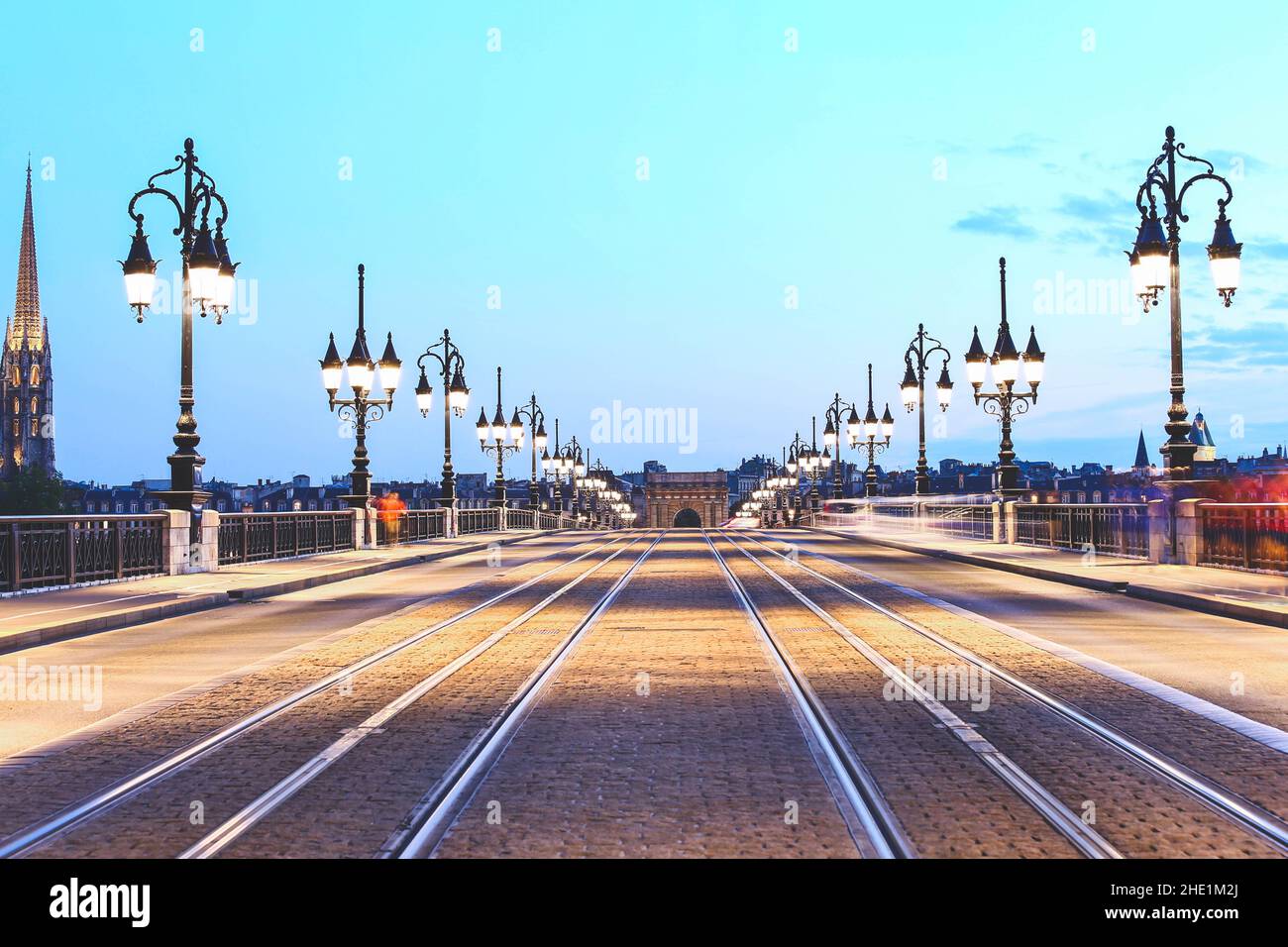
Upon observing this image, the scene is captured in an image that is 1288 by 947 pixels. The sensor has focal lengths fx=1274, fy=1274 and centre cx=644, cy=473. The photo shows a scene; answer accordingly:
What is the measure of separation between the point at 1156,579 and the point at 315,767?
15691mm

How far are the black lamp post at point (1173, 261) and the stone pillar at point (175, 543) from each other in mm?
16631

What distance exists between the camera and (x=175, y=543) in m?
22.2

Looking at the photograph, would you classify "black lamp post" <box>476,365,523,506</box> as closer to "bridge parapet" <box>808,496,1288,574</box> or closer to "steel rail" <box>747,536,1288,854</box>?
"bridge parapet" <box>808,496,1288,574</box>

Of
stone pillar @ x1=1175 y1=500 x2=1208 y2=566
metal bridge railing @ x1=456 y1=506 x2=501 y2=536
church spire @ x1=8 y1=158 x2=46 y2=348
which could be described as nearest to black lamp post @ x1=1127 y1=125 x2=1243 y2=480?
stone pillar @ x1=1175 y1=500 x2=1208 y2=566

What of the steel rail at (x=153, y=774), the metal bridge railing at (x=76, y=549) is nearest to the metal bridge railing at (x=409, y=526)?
the metal bridge railing at (x=76, y=549)

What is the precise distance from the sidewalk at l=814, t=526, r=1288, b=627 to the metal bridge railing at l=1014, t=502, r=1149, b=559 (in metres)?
0.39

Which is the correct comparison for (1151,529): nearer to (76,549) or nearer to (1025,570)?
(1025,570)

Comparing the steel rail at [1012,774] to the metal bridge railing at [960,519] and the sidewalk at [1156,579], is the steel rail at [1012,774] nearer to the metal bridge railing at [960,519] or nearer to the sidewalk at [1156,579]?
the sidewalk at [1156,579]

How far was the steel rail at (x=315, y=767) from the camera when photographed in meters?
5.44

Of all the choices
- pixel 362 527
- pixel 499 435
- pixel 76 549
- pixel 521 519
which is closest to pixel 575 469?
pixel 521 519

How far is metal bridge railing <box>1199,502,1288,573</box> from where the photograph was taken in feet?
62.6
